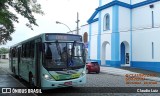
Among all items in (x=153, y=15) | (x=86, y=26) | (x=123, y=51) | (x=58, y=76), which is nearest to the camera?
(x=58, y=76)

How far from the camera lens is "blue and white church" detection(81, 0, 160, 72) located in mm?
29703

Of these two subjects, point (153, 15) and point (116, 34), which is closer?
point (153, 15)

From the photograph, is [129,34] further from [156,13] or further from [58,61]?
[58,61]

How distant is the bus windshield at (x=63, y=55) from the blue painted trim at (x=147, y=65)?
19.2 meters

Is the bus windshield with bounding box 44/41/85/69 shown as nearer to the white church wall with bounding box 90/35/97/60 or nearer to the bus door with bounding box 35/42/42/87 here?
the bus door with bounding box 35/42/42/87

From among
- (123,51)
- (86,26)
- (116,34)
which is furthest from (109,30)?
(86,26)

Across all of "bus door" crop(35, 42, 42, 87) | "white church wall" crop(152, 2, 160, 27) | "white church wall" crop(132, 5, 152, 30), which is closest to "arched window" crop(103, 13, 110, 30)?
"white church wall" crop(132, 5, 152, 30)

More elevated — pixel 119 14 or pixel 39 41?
pixel 119 14

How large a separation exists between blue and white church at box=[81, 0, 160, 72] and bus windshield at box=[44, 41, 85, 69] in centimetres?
1922

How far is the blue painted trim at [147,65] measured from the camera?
28.7 metres

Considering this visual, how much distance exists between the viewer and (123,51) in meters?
35.2

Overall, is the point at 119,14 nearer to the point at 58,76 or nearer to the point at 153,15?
the point at 153,15

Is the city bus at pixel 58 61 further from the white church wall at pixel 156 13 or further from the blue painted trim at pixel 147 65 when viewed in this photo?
the white church wall at pixel 156 13

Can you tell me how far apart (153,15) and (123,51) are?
24.7 ft
